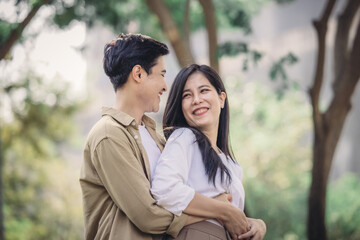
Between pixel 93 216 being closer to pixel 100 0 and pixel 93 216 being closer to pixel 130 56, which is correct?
pixel 130 56

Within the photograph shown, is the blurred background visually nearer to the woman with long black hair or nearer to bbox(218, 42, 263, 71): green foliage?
bbox(218, 42, 263, 71): green foliage

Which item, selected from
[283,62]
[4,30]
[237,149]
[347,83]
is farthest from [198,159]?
[237,149]

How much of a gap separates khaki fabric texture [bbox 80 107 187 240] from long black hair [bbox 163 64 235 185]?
31 cm

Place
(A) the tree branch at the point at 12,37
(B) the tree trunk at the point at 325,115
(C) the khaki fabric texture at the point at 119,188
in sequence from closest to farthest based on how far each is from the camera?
(C) the khaki fabric texture at the point at 119,188 < (A) the tree branch at the point at 12,37 < (B) the tree trunk at the point at 325,115

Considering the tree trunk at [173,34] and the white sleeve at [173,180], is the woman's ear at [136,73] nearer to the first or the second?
the white sleeve at [173,180]

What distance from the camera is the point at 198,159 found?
108 inches

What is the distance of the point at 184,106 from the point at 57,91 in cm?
1043

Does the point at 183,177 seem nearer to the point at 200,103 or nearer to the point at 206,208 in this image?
the point at 206,208

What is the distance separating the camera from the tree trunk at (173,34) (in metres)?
6.57

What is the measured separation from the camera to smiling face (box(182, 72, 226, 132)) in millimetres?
2875

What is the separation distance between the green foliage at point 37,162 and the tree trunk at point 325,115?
6.06 m

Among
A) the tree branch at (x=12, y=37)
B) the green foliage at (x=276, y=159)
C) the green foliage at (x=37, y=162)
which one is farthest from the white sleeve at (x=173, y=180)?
the green foliage at (x=276, y=159)

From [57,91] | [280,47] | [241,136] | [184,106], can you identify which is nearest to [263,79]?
[280,47]

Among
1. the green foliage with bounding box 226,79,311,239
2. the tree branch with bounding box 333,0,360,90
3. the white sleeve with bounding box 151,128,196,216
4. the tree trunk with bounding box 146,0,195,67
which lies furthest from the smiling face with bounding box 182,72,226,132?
the green foliage with bounding box 226,79,311,239
